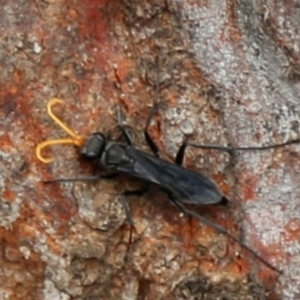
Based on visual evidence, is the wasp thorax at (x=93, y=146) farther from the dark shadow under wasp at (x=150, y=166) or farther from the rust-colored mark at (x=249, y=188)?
the rust-colored mark at (x=249, y=188)

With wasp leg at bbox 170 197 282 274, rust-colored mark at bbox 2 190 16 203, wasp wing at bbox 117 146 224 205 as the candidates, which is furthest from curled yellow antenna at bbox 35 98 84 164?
wasp leg at bbox 170 197 282 274

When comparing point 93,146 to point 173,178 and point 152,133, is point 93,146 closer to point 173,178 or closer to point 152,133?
point 152,133

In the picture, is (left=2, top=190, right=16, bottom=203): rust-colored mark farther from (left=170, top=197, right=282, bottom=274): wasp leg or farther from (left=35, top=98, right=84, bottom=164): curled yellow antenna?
(left=170, top=197, right=282, bottom=274): wasp leg

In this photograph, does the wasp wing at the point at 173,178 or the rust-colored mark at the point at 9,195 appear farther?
the wasp wing at the point at 173,178

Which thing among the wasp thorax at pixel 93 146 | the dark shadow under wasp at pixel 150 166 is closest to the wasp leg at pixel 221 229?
the dark shadow under wasp at pixel 150 166

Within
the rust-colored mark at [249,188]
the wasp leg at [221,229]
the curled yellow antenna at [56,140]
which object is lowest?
the wasp leg at [221,229]
